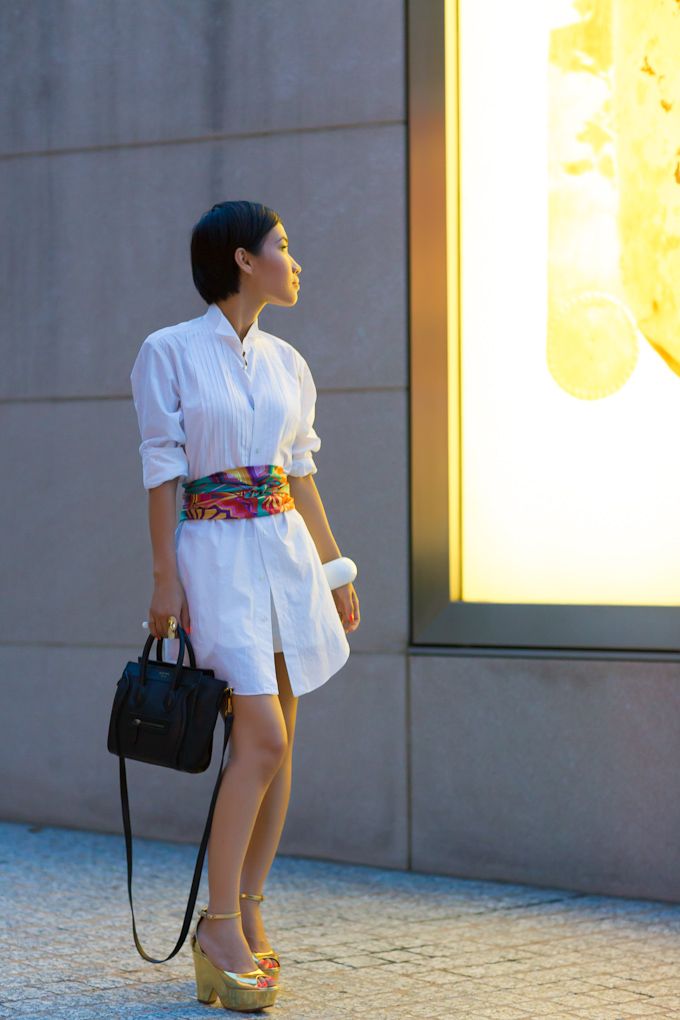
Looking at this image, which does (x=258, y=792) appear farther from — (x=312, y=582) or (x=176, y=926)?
(x=176, y=926)

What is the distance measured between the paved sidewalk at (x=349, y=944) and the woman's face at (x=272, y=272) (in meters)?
1.84

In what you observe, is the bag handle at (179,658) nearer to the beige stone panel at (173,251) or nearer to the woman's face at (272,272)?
the woman's face at (272,272)

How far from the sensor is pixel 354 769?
5680mm

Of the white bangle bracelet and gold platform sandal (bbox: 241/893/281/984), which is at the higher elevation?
the white bangle bracelet

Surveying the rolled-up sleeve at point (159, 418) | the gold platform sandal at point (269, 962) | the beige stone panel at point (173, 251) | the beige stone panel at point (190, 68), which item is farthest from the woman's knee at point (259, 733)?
the beige stone panel at point (190, 68)

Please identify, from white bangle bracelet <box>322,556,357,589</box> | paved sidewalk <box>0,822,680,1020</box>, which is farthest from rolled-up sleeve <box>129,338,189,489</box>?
paved sidewalk <box>0,822,680,1020</box>

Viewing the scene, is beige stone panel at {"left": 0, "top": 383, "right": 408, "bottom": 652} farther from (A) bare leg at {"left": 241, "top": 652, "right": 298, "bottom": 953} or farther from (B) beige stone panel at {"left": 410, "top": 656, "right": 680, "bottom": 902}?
(A) bare leg at {"left": 241, "top": 652, "right": 298, "bottom": 953}

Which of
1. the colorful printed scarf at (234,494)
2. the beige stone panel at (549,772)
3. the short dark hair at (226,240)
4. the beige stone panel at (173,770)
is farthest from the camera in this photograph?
the beige stone panel at (173,770)

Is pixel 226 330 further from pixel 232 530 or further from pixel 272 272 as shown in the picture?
pixel 232 530

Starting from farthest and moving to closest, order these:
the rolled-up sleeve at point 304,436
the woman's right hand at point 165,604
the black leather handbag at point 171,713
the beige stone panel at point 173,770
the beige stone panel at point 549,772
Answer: the beige stone panel at point 173,770
the beige stone panel at point 549,772
the rolled-up sleeve at point 304,436
the woman's right hand at point 165,604
the black leather handbag at point 171,713

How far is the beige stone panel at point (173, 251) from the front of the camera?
568 centimetres

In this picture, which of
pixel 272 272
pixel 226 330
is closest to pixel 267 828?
pixel 226 330

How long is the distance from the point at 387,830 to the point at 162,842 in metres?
1.00

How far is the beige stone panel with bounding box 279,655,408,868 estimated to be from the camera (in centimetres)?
559
